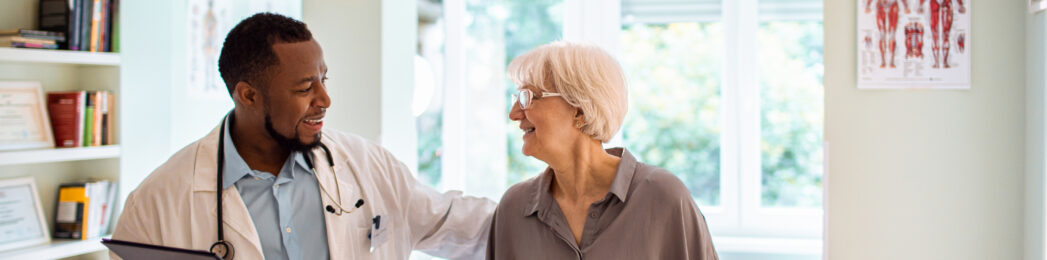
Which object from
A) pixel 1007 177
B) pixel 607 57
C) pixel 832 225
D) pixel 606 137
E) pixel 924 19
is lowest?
pixel 832 225

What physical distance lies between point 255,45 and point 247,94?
4.9 inches

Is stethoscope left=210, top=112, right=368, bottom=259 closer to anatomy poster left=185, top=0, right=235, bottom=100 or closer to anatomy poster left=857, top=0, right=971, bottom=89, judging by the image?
anatomy poster left=185, top=0, right=235, bottom=100

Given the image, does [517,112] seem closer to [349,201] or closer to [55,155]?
[349,201]

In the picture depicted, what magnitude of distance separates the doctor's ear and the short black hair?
0.01 m

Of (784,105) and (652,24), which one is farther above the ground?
(652,24)

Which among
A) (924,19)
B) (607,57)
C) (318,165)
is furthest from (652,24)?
(318,165)

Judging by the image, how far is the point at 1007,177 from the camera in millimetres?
2627

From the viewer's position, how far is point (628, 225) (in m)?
1.83

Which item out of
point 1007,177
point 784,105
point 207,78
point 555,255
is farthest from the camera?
point 784,105

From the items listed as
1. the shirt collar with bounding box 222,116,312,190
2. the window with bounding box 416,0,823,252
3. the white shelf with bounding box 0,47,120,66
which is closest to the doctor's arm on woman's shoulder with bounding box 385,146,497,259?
the shirt collar with bounding box 222,116,312,190

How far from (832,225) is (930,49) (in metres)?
0.73

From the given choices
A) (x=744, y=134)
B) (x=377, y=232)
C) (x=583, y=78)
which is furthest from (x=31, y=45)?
(x=744, y=134)

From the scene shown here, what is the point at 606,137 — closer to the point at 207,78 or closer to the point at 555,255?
the point at 555,255

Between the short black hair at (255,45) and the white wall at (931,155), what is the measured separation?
6.35ft
